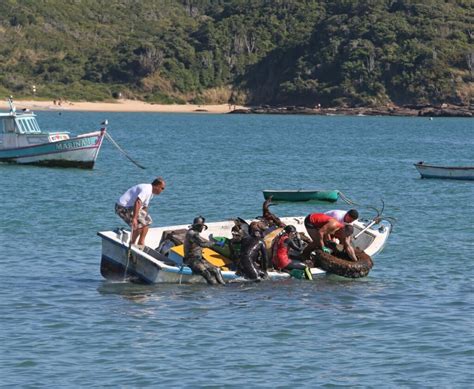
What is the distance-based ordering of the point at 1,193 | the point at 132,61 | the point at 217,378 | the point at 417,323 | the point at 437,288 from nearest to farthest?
the point at 217,378
the point at 417,323
the point at 437,288
the point at 1,193
the point at 132,61

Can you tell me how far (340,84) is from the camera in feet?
556

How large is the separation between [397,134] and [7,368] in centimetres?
9305

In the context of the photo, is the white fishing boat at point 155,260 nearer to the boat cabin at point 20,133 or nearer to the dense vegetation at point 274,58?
the boat cabin at point 20,133

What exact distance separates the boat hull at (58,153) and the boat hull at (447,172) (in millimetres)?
14645

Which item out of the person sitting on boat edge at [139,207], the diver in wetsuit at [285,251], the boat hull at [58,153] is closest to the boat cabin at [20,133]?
the boat hull at [58,153]

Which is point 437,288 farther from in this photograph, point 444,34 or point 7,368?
point 444,34

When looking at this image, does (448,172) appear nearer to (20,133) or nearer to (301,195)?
(301,195)

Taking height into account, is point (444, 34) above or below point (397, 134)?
above

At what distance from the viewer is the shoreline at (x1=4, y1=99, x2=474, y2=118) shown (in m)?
162

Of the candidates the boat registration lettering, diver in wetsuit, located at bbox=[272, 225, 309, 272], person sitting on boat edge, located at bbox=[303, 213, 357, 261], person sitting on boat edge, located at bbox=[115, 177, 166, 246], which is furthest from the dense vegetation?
person sitting on boat edge, located at bbox=[115, 177, 166, 246]

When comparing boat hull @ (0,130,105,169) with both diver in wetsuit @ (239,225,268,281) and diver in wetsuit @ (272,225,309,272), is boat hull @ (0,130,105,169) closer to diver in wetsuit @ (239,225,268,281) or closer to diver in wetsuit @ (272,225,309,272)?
diver in wetsuit @ (272,225,309,272)

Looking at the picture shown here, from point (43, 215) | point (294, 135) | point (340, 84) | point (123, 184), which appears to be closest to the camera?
point (43, 215)

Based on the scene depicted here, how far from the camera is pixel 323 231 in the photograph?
935 inches

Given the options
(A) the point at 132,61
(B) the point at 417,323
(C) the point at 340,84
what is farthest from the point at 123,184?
(A) the point at 132,61
